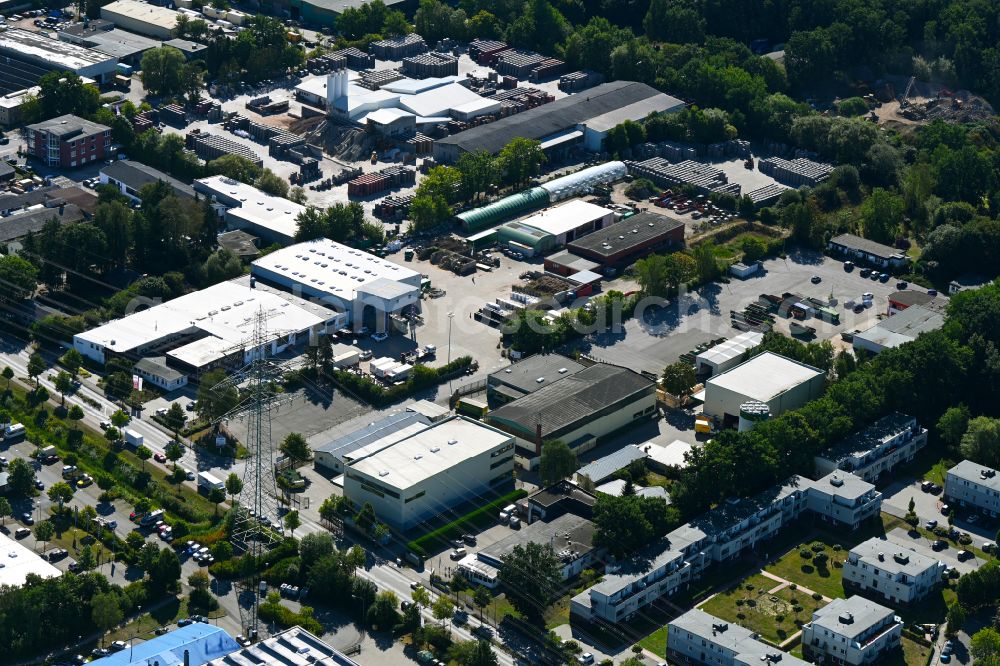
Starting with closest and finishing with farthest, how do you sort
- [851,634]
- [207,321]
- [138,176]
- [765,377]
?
1. [851,634]
2. [765,377]
3. [207,321]
4. [138,176]

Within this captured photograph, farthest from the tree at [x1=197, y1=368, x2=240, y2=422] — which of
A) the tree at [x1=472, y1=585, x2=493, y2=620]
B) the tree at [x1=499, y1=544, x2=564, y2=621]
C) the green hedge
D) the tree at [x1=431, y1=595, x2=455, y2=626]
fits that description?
the tree at [x1=499, y1=544, x2=564, y2=621]

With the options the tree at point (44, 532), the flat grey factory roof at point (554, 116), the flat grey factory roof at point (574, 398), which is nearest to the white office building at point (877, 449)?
the flat grey factory roof at point (574, 398)

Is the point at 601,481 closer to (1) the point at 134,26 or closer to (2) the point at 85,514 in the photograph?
(2) the point at 85,514

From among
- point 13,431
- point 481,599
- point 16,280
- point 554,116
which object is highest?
point 554,116

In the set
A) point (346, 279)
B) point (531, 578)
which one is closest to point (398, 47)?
point (346, 279)

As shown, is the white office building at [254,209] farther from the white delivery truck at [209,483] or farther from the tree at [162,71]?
the white delivery truck at [209,483]

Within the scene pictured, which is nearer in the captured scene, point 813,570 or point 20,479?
point 813,570

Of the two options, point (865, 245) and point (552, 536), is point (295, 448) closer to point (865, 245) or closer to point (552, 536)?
point (552, 536)
